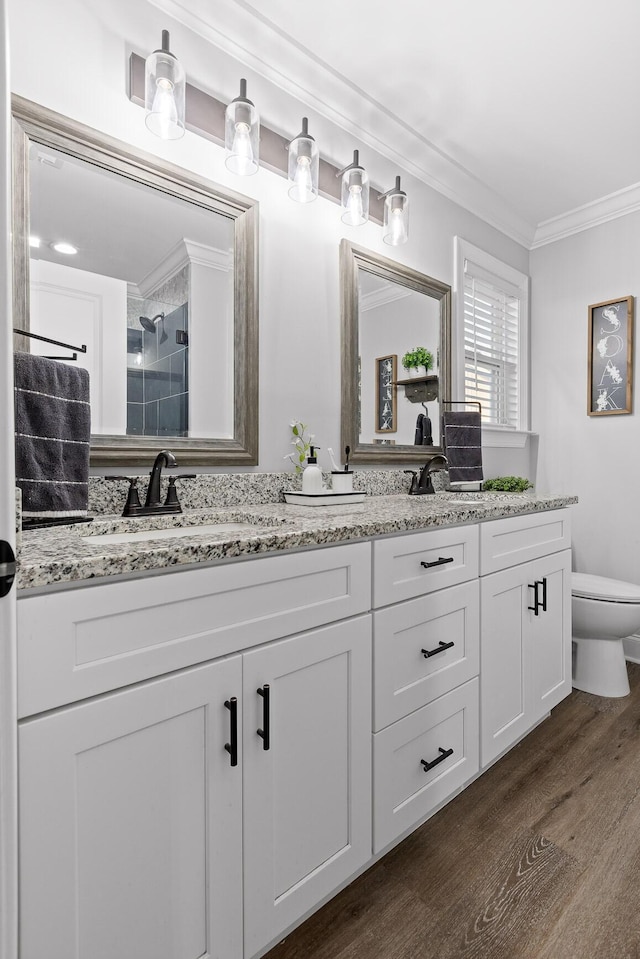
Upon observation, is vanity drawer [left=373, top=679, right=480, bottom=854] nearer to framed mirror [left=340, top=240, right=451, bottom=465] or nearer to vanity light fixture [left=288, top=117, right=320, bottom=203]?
framed mirror [left=340, top=240, right=451, bottom=465]

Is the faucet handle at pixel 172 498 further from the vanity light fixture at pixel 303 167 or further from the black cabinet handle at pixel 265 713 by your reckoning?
the vanity light fixture at pixel 303 167

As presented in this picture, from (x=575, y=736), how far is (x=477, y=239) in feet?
7.95

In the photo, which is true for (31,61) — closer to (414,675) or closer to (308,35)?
(308,35)

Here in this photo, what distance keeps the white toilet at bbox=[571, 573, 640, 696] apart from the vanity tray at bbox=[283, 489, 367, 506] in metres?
1.27

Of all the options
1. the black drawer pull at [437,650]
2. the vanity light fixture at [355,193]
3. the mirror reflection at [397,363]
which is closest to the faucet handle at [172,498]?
the black drawer pull at [437,650]

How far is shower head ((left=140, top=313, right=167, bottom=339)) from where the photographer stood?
5.05ft

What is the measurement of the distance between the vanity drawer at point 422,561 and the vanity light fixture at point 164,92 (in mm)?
1282

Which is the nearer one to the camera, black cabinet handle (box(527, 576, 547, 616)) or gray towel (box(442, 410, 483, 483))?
black cabinet handle (box(527, 576, 547, 616))

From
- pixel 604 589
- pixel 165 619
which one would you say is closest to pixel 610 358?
pixel 604 589

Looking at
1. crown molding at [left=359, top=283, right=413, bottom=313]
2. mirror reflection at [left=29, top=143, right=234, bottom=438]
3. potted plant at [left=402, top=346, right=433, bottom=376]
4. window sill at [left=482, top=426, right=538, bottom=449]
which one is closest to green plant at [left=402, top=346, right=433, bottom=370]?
potted plant at [left=402, top=346, right=433, bottom=376]

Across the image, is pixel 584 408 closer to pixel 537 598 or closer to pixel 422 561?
pixel 537 598

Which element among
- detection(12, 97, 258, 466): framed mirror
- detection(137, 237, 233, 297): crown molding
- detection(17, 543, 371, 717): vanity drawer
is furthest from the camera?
detection(137, 237, 233, 297): crown molding

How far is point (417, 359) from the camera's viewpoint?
2.41 meters

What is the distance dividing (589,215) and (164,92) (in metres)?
2.44
